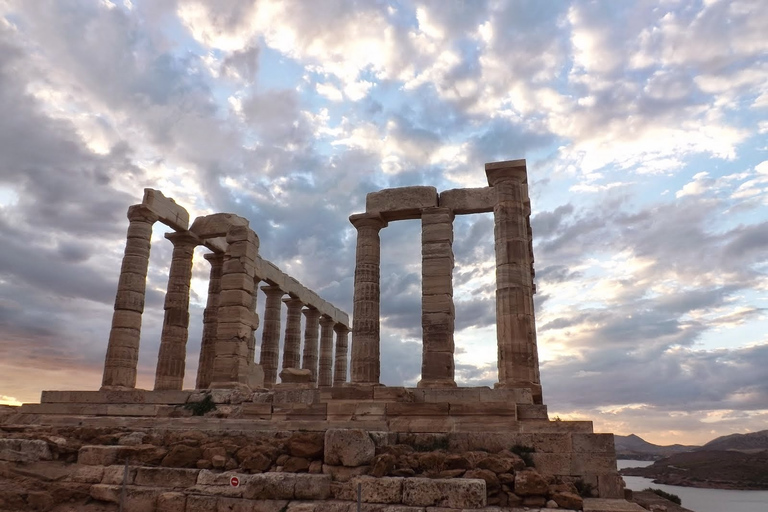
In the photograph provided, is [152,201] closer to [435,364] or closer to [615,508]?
[435,364]

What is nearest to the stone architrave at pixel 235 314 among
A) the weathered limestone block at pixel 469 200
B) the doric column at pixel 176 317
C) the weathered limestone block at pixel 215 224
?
the weathered limestone block at pixel 215 224

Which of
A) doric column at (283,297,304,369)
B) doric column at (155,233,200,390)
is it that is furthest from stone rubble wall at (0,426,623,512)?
doric column at (283,297,304,369)

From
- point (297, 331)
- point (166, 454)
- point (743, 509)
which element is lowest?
point (743, 509)

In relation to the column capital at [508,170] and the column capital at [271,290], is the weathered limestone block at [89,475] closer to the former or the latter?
the column capital at [508,170]

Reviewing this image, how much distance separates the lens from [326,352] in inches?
1592

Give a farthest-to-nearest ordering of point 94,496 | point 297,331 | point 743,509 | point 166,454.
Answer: point 743,509 → point 297,331 → point 166,454 → point 94,496

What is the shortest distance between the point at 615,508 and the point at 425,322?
11.7m

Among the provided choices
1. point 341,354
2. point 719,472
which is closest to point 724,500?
point 719,472

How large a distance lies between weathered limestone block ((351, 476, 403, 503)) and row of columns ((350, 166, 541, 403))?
32.2 ft

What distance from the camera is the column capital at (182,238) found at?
26.2 meters

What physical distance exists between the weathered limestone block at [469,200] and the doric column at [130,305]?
1332 cm

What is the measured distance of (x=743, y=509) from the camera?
4212 cm

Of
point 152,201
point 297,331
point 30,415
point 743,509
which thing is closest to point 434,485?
point 30,415

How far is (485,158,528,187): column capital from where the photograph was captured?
19.5m
